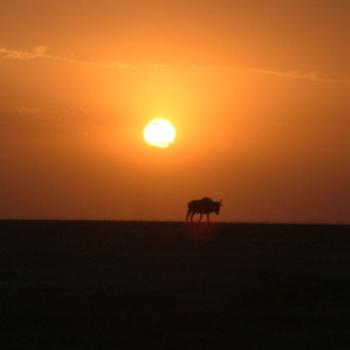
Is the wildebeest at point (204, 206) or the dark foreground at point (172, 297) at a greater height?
the wildebeest at point (204, 206)

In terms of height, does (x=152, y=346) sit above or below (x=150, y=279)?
below

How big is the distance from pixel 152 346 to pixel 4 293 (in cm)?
636

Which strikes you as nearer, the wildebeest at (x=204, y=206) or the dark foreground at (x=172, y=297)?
the dark foreground at (x=172, y=297)

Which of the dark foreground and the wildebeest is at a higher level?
the wildebeest

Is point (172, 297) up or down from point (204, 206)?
down

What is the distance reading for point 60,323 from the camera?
610 inches

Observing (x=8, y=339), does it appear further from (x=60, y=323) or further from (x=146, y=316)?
(x=146, y=316)

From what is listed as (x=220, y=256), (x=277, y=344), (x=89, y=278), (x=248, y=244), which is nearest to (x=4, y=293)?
(x=89, y=278)

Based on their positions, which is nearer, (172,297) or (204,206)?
(172,297)

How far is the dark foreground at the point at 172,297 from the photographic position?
14.5 metres

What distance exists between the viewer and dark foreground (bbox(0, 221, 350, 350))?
47.5 feet

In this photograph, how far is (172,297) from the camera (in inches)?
745

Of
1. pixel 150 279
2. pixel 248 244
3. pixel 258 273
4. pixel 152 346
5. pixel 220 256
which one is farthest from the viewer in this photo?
pixel 248 244

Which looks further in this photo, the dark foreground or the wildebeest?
the wildebeest
